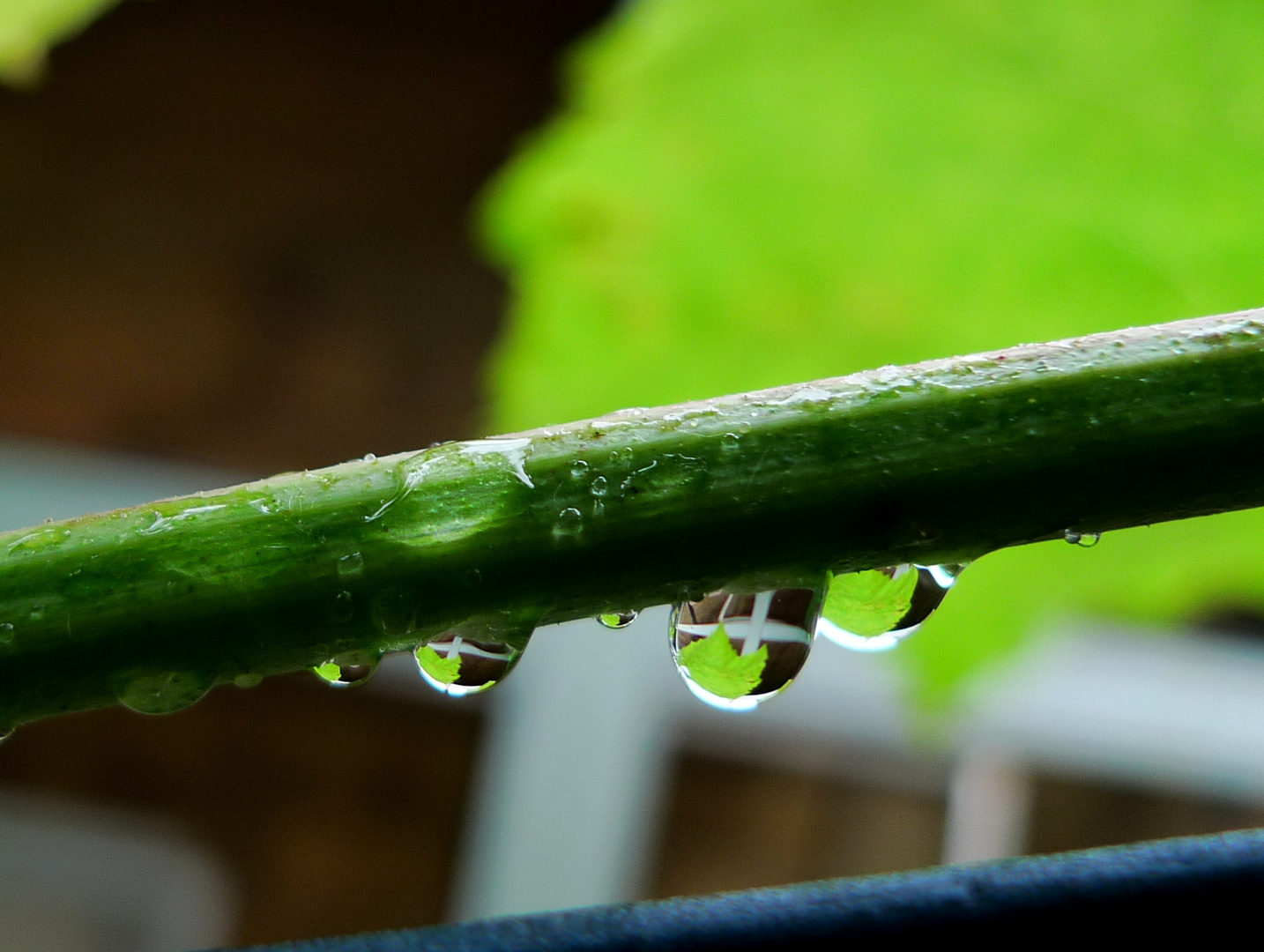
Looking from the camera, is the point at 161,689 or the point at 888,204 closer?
the point at 161,689

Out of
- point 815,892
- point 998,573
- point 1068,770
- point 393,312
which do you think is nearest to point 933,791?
point 1068,770

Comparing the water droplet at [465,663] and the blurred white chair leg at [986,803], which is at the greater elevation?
the blurred white chair leg at [986,803]

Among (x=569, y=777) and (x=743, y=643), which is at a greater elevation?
(x=569, y=777)

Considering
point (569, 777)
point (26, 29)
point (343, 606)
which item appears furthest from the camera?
point (569, 777)

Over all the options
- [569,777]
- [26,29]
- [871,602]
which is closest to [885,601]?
[871,602]

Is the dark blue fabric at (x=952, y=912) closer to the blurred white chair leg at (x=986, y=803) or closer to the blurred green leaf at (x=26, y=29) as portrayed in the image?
the blurred green leaf at (x=26, y=29)

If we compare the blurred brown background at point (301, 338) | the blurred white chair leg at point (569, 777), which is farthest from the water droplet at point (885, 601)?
the blurred brown background at point (301, 338)

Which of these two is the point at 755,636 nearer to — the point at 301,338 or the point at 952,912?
the point at 952,912

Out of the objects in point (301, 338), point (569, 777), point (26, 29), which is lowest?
point (26, 29)

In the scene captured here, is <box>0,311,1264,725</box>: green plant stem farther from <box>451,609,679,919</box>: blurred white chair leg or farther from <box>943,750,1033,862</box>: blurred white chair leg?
<box>943,750,1033,862</box>: blurred white chair leg
